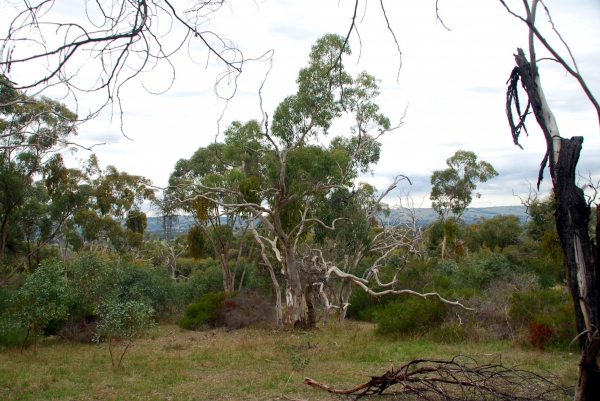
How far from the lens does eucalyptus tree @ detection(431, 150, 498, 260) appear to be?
1273 inches

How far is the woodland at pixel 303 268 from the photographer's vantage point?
4207 millimetres

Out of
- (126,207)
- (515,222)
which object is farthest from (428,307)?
(515,222)

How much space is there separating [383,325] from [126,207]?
19.2 m

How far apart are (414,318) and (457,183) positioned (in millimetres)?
22132

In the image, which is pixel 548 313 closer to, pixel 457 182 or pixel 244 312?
pixel 244 312

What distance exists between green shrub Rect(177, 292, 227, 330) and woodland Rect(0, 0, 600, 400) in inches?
2.2

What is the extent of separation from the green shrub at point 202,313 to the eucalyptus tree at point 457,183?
63.4ft

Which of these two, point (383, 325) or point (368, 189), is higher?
point (368, 189)

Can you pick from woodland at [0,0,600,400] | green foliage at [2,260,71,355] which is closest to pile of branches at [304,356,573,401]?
woodland at [0,0,600,400]

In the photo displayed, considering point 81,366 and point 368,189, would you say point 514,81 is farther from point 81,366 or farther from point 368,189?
point 368,189

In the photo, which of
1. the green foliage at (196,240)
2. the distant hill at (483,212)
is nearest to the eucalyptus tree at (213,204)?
the green foliage at (196,240)

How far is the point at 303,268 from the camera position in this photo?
1438 centimetres

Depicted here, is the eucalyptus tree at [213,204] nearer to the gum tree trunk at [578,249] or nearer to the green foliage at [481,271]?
the green foliage at [481,271]

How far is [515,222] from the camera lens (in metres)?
35.8
